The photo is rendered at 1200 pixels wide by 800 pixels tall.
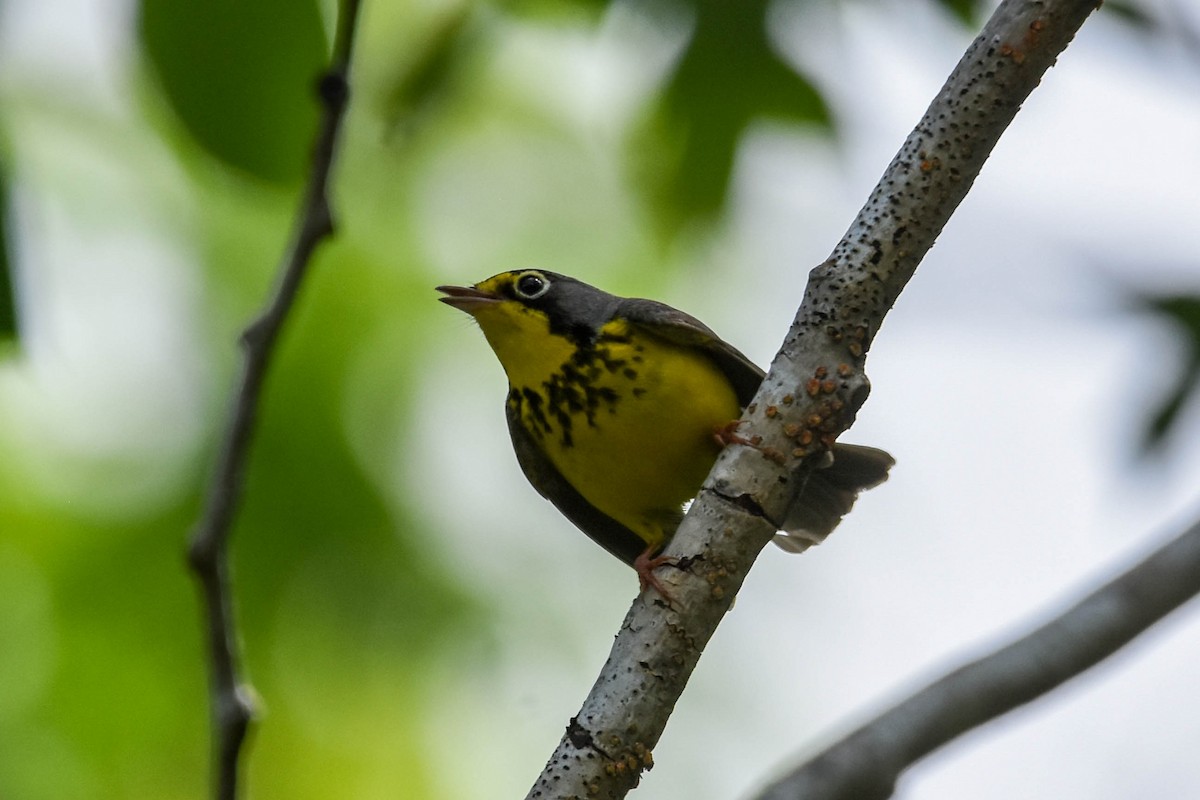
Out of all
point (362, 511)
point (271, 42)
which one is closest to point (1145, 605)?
point (271, 42)

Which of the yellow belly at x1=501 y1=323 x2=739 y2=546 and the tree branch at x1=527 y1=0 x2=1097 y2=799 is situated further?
the yellow belly at x1=501 y1=323 x2=739 y2=546

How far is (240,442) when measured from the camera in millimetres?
2635

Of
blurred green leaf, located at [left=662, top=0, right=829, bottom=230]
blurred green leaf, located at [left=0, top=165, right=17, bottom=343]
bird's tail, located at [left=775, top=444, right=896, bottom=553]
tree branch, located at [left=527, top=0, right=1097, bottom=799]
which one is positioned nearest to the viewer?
blurred green leaf, located at [left=0, top=165, right=17, bottom=343]

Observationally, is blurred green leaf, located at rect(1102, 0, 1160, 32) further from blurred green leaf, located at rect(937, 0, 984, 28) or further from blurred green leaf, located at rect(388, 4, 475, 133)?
blurred green leaf, located at rect(388, 4, 475, 133)

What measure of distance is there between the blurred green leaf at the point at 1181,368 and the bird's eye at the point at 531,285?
9.75 feet

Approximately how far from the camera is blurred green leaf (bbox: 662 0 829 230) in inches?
138

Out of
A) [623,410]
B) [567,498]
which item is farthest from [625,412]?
[567,498]

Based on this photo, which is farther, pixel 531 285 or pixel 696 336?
pixel 531 285

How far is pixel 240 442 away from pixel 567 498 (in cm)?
361

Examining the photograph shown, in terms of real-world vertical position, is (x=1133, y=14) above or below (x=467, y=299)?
above

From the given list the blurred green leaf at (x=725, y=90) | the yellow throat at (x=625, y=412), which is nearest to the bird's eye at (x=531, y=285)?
the yellow throat at (x=625, y=412)

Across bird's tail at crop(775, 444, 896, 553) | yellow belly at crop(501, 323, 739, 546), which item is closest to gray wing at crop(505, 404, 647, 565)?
yellow belly at crop(501, 323, 739, 546)

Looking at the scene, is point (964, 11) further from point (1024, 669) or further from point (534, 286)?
point (534, 286)

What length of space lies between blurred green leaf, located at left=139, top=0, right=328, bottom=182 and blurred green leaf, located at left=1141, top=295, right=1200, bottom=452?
8.12ft
